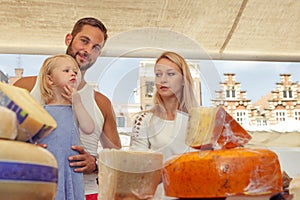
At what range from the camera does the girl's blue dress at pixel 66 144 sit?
2.31ft

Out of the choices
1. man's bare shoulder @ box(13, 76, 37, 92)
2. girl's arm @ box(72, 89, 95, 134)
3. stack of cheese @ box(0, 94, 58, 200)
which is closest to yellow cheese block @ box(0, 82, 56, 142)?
stack of cheese @ box(0, 94, 58, 200)

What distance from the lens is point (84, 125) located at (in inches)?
25.1

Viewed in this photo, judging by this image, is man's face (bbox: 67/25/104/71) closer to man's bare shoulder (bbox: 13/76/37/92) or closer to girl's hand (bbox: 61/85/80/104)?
Result: man's bare shoulder (bbox: 13/76/37/92)

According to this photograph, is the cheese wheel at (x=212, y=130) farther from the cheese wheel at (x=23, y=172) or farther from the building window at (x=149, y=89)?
the cheese wheel at (x=23, y=172)

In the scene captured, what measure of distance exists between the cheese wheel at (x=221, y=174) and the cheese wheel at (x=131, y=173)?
2cm

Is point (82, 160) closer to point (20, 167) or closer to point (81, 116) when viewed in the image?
point (81, 116)

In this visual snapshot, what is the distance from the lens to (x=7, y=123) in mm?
303

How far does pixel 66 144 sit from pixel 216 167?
1.07 ft

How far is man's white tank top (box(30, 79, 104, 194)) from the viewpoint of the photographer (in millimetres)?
616

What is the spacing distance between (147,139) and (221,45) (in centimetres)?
139

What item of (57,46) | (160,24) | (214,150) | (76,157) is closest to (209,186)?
(214,150)

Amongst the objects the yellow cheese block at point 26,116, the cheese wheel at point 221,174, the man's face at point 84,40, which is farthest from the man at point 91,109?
the yellow cheese block at point 26,116

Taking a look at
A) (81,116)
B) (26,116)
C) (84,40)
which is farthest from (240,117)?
(26,116)

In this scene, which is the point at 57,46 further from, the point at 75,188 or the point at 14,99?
the point at 14,99
